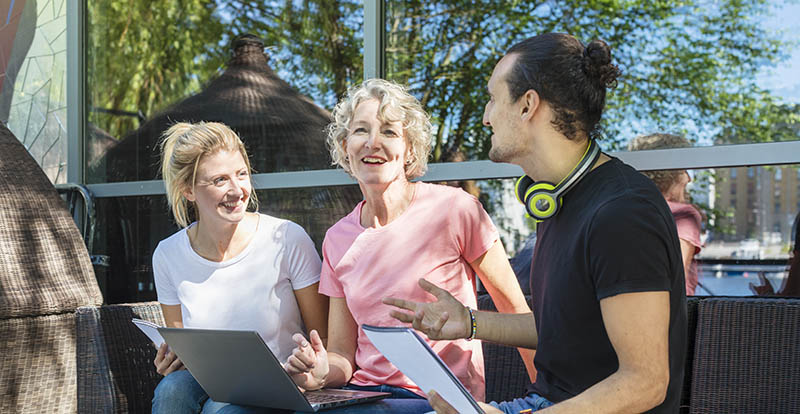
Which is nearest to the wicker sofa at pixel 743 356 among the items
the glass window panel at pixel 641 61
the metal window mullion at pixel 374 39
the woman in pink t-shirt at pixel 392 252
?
the woman in pink t-shirt at pixel 392 252

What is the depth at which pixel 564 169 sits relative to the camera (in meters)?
1.66

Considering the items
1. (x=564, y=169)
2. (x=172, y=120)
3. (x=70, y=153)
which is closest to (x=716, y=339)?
(x=564, y=169)

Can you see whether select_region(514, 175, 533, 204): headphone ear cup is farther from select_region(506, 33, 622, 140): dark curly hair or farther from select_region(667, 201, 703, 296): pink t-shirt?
select_region(667, 201, 703, 296): pink t-shirt

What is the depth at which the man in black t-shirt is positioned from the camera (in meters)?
1.36

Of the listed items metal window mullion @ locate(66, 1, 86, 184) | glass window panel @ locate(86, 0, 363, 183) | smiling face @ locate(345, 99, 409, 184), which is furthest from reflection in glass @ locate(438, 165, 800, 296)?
metal window mullion @ locate(66, 1, 86, 184)

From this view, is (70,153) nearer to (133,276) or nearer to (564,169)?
(133,276)

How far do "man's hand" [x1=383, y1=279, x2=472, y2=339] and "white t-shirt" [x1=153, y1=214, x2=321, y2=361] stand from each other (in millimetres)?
785

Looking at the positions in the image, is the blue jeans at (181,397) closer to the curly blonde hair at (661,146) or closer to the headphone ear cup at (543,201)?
the headphone ear cup at (543,201)

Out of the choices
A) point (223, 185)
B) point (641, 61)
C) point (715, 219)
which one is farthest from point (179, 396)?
point (641, 61)

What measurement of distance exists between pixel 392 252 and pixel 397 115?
0.41 meters

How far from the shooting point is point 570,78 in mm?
1634

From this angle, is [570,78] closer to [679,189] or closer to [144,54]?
[679,189]

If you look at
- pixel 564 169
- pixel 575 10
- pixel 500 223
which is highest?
pixel 575 10

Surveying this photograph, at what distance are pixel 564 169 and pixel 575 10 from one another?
1705 millimetres
